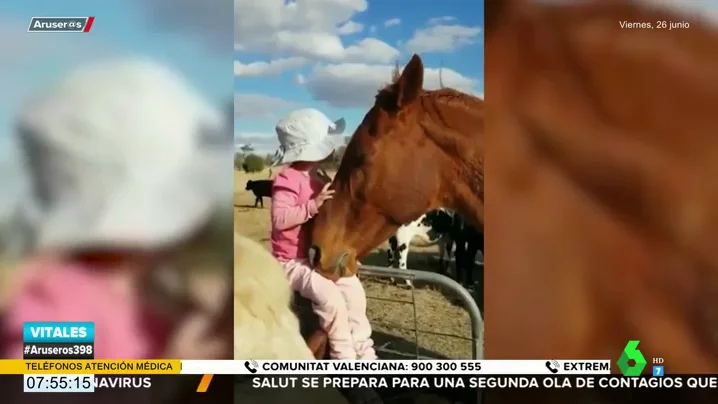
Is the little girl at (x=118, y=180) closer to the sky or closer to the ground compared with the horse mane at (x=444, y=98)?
closer to the ground

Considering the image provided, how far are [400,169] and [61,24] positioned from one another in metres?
1.15

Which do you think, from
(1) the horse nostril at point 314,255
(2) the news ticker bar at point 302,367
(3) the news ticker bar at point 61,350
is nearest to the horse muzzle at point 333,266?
(1) the horse nostril at point 314,255

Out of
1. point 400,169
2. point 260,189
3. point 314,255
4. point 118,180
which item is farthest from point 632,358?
point 118,180

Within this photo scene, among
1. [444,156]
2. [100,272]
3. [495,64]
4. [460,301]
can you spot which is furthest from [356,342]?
[495,64]

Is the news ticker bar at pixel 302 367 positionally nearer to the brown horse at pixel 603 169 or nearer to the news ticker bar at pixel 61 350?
the news ticker bar at pixel 61 350

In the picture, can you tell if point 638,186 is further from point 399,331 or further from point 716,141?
point 399,331

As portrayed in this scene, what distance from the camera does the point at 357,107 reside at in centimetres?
196

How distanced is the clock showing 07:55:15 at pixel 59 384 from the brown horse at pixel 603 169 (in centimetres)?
131

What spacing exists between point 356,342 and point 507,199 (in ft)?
2.14

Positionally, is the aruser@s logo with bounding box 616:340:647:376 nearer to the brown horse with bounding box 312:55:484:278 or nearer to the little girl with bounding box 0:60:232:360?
the brown horse with bounding box 312:55:484:278

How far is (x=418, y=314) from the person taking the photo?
1.97 metres

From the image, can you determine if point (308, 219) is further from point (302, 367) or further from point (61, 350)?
point (61, 350)

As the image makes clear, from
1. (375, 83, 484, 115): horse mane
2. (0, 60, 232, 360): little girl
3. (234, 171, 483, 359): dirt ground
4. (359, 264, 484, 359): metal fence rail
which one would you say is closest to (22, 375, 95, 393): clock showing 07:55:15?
(0, 60, 232, 360): little girl

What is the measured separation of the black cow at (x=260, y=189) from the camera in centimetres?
194
